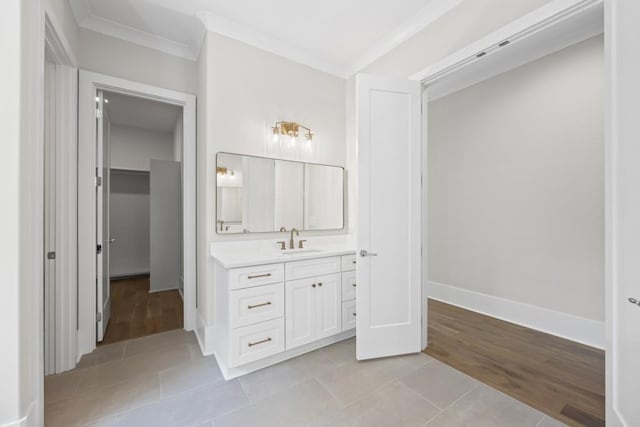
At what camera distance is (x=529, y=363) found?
2.18 meters

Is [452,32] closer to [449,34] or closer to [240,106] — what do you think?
[449,34]

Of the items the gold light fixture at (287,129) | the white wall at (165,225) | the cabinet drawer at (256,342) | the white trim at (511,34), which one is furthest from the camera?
the white wall at (165,225)

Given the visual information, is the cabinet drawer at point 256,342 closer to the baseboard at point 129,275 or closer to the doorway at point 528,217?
the doorway at point 528,217

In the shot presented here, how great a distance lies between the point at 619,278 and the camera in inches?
49.7

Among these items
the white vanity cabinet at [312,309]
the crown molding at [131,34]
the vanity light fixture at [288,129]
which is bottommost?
the white vanity cabinet at [312,309]

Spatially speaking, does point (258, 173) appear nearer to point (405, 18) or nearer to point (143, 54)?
point (143, 54)

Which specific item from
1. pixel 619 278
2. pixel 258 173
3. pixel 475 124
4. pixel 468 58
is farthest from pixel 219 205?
pixel 475 124

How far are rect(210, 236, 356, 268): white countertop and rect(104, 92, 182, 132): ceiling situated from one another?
2.30 m

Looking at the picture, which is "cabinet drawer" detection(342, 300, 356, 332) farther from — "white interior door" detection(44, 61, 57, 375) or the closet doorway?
"white interior door" detection(44, 61, 57, 375)

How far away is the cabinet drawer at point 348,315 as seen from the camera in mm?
2520

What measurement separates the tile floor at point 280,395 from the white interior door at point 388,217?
25 cm

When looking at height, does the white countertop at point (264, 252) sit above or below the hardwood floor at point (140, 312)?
above

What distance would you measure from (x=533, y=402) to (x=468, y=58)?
2347 millimetres

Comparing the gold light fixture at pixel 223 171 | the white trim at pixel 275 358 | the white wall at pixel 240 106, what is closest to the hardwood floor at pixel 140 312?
the white wall at pixel 240 106
